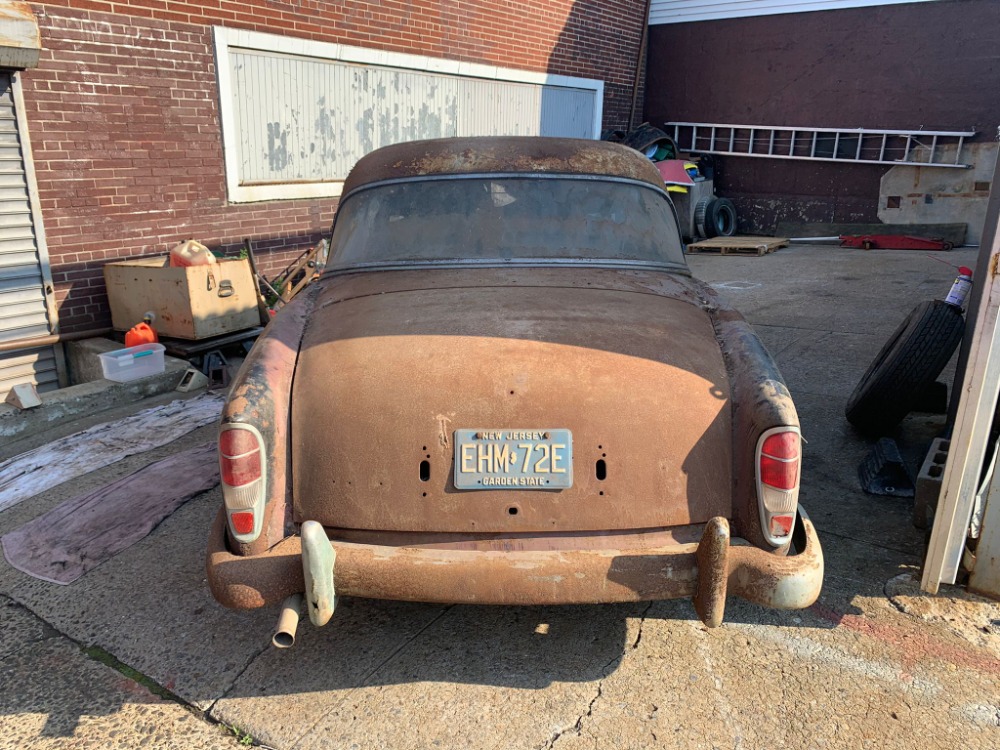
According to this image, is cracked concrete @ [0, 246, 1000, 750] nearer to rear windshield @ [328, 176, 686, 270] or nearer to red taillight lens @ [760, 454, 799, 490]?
red taillight lens @ [760, 454, 799, 490]

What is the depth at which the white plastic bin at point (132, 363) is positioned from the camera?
6.10 m

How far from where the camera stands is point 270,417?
2.76 metres

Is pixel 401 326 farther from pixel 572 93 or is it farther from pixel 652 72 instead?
pixel 652 72

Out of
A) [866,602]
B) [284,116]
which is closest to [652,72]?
[284,116]

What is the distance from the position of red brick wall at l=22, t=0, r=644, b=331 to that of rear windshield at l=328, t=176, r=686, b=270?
399cm

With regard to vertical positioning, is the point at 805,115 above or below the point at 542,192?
above

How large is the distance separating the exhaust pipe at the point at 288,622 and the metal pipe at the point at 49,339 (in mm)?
5141

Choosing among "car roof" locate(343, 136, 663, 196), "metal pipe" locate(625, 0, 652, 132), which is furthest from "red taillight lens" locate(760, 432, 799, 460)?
"metal pipe" locate(625, 0, 652, 132)

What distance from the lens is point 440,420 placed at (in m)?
2.74

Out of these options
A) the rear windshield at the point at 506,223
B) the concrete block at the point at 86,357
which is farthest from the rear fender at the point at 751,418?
the concrete block at the point at 86,357

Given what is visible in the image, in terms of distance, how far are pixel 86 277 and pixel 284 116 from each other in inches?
116

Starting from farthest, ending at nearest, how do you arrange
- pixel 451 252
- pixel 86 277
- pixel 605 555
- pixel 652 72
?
pixel 652 72, pixel 86 277, pixel 451 252, pixel 605 555

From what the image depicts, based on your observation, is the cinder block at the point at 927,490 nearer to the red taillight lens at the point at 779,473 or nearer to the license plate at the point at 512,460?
the red taillight lens at the point at 779,473

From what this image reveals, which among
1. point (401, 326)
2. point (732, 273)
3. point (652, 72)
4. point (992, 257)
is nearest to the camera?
point (992, 257)
